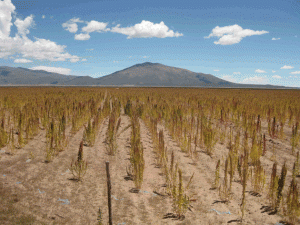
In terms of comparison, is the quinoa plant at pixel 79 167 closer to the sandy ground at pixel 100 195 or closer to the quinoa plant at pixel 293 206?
the sandy ground at pixel 100 195

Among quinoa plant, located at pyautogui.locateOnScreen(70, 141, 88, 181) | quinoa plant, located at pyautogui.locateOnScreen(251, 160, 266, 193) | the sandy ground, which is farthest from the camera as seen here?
quinoa plant, located at pyautogui.locateOnScreen(70, 141, 88, 181)

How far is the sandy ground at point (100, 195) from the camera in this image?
2117 mm

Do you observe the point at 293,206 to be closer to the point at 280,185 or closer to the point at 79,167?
the point at 280,185

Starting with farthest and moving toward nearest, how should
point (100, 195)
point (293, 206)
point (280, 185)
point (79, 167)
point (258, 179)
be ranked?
point (79, 167) < point (258, 179) < point (100, 195) < point (280, 185) < point (293, 206)

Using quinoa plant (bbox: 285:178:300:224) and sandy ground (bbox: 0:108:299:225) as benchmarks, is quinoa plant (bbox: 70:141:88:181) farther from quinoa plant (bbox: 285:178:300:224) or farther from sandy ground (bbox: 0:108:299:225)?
quinoa plant (bbox: 285:178:300:224)

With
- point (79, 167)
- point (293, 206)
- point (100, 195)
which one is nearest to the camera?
point (293, 206)

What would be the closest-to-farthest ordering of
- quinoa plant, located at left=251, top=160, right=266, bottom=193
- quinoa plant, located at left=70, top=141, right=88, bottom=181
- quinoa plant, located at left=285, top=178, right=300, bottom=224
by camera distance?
quinoa plant, located at left=285, top=178, right=300, bottom=224, quinoa plant, located at left=251, top=160, right=266, bottom=193, quinoa plant, located at left=70, top=141, right=88, bottom=181

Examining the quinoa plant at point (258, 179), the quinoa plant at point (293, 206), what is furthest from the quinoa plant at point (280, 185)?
the quinoa plant at point (258, 179)

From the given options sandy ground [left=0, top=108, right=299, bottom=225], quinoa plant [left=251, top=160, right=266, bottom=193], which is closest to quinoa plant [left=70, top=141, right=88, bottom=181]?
sandy ground [left=0, top=108, right=299, bottom=225]

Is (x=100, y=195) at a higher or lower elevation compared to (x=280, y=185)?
lower

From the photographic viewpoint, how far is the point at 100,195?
8.14ft

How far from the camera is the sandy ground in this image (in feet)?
6.95

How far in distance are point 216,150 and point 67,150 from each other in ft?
10.1

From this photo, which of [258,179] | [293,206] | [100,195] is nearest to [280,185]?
[293,206]
